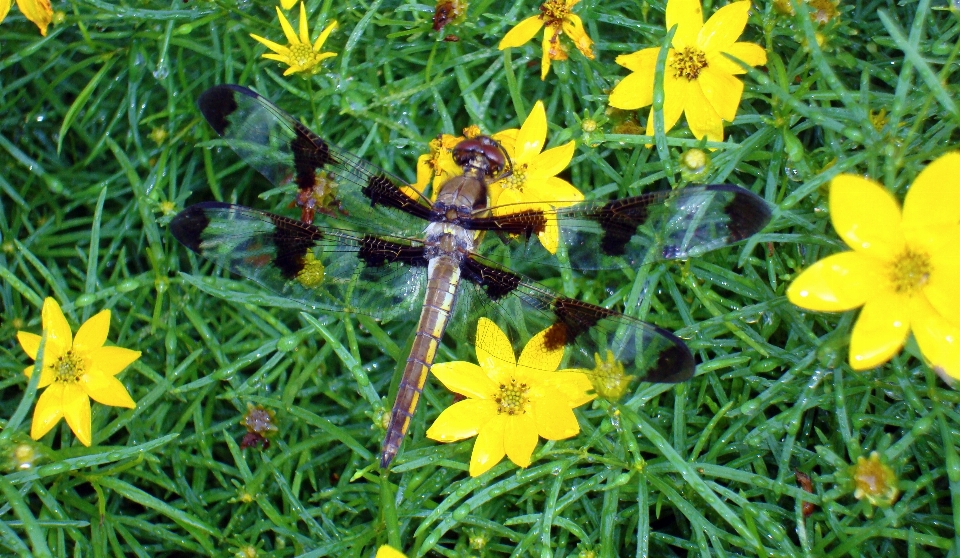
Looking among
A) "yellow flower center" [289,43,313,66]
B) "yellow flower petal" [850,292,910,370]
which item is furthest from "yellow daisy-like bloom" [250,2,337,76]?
"yellow flower petal" [850,292,910,370]

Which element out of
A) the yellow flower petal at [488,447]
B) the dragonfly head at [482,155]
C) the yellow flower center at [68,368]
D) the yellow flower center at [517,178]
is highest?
the dragonfly head at [482,155]

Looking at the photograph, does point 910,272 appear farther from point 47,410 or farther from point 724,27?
point 47,410

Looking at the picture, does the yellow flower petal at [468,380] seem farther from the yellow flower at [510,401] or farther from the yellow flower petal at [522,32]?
the yellow flower petal at [522,32]

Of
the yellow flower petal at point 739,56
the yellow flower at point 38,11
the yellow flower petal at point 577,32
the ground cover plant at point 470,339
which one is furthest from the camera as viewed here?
the yellow flower at point 38,11

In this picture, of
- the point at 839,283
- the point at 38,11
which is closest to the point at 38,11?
the point at 38,11

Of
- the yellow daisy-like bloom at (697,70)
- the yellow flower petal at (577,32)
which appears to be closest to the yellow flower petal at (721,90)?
the yellow daisy-like bloom at (697,70)

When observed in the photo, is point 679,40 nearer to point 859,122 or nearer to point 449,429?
point 859,122
